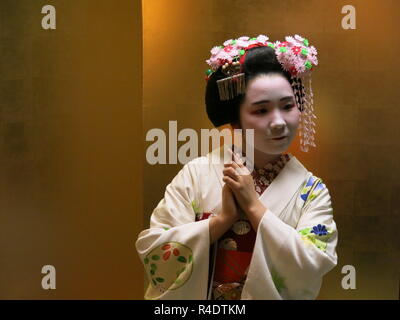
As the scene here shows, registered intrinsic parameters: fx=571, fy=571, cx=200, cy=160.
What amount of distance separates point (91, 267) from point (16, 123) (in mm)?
736

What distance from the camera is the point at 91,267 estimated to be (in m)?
2.60

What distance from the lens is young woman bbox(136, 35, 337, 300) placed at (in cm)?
173

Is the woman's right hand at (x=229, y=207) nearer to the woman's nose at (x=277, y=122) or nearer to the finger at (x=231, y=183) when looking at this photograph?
the finger at (x=231, y=183)

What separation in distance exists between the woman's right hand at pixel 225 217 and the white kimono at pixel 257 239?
26 mm

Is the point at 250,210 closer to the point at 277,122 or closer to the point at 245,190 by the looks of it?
the point at 245,190

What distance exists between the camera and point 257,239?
67.8 inches

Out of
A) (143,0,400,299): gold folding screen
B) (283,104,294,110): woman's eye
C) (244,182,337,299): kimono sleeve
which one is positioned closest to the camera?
(244,182,337,299): kimono sleeve

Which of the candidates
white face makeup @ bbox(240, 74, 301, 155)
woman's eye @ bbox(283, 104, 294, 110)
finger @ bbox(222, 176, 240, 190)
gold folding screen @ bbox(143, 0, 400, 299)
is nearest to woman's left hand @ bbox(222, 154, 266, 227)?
finger @ bbox(222, 176, 240, 190)

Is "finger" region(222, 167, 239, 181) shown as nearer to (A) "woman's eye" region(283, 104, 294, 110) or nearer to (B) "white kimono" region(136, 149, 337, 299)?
(B) "white kimono" region(136, 149, 337, 299)

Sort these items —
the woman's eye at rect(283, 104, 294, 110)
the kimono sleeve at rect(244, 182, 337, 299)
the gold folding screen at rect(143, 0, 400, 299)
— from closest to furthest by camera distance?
the kimono sleeve at rect(244, 182, 337, 299) → the woman's eye at rect(283, 104, 294, 110) → the gold folding screen at rect(143, 0, 400, 299)

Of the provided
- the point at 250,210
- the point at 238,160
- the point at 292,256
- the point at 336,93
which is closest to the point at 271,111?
the point at 238,160

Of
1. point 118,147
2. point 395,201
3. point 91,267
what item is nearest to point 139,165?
point 118,147

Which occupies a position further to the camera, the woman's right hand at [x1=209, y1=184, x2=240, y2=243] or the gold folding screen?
the gold folding screen

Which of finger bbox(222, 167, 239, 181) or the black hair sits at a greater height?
the black hair
